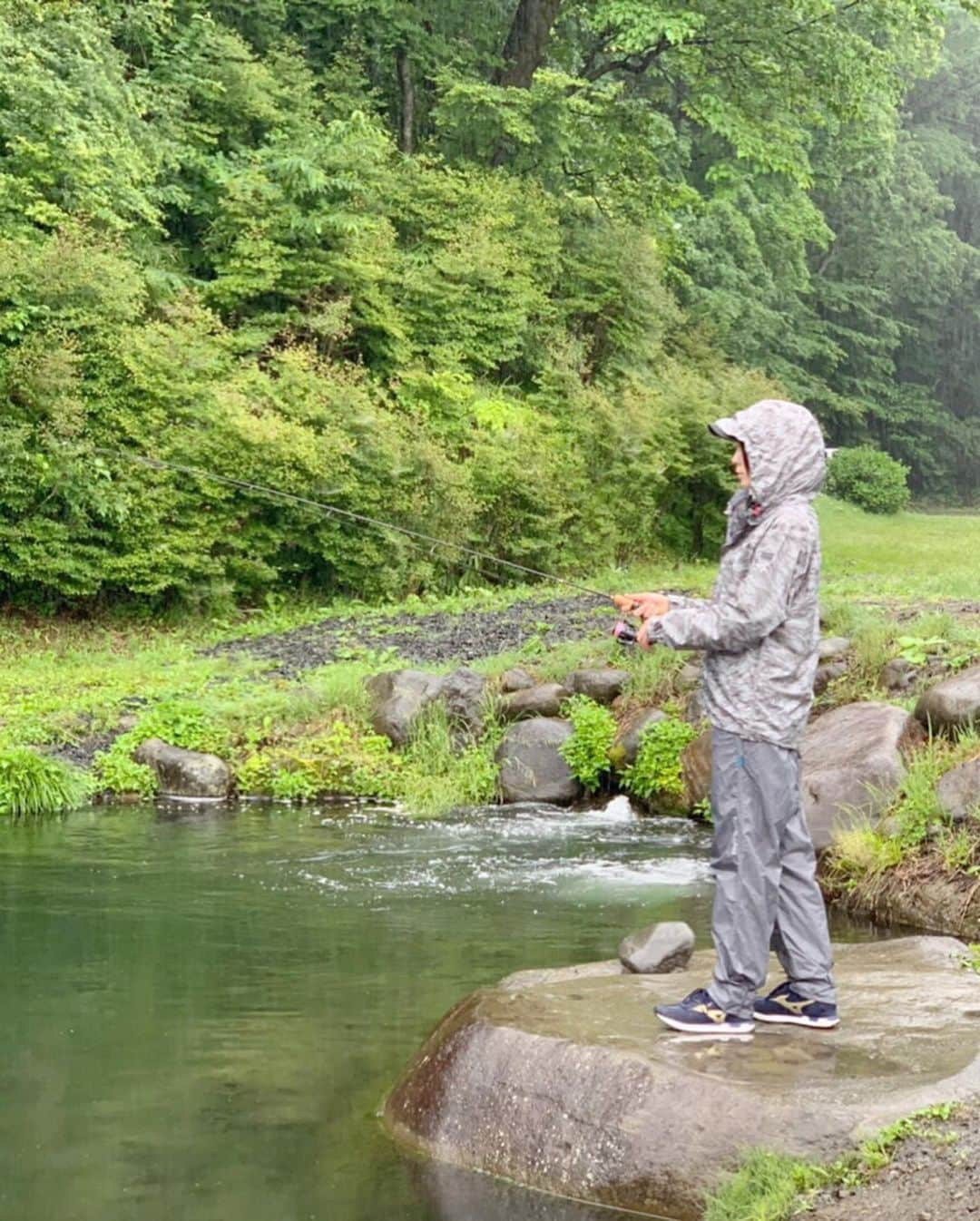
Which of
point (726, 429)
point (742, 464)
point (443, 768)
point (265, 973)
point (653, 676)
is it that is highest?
point (726, 429)

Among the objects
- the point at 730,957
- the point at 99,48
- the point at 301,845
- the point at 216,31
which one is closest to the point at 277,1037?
the point at 730,957

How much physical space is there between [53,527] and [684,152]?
20601mm

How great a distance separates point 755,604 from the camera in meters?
4.88

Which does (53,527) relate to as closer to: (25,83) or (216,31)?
(25,83)

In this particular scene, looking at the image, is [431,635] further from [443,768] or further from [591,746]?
[591,746]

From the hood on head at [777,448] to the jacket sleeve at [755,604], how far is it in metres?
0.12

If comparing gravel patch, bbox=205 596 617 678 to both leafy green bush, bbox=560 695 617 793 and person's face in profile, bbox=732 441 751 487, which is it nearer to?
leafy green bush, bbox=560 695 617 793

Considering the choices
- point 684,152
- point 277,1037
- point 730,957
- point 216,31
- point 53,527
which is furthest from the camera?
point 684,152

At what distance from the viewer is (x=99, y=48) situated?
1877 centimetres

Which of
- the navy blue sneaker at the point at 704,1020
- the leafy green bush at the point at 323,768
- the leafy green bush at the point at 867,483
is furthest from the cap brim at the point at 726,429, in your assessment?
the leafy green bush at the point at 867,483

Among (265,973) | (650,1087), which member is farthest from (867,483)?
(650,1087)

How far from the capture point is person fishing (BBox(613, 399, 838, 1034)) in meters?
4.92

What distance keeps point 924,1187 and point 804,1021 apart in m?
1.06

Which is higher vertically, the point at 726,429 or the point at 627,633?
the point at 726,429
